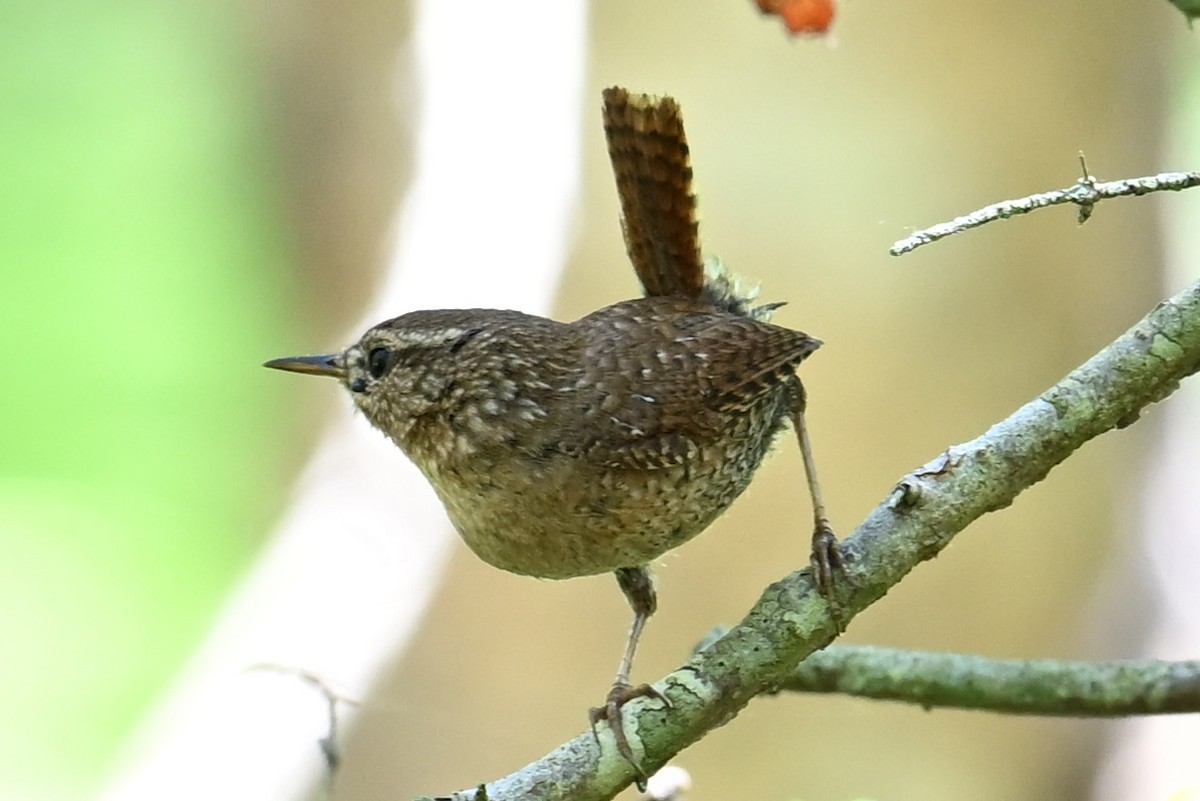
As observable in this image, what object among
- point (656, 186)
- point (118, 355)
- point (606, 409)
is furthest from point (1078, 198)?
point (118, 355)

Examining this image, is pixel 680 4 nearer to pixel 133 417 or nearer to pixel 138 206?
pixel 138 206

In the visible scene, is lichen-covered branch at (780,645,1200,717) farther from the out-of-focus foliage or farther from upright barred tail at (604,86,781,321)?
the out-of-focus foliage

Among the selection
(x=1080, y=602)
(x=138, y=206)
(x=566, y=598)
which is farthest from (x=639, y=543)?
(x=138, y=206)

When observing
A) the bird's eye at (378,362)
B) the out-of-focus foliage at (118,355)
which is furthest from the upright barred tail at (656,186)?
the out-of-focus foliage at (118,355)

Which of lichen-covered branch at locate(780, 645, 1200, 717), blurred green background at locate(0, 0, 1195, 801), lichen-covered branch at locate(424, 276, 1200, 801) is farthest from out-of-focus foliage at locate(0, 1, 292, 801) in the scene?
lichen-covered branch at locate(424, 276, 1200, 801)

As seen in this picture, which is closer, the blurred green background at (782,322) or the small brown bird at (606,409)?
the small brown bird at (606,409)

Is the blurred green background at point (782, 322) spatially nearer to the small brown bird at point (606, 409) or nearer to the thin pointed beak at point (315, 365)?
the small brown bird at point (606, 409)

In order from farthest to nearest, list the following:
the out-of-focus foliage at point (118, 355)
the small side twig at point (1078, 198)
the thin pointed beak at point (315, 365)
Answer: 1. the out-of-focus foliage at point (118, 355)
2. the thin pointed beak at point (315, 365)
3. the small side twig at point (1078, 198)
